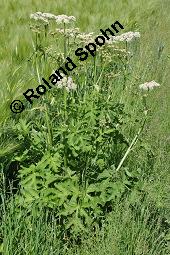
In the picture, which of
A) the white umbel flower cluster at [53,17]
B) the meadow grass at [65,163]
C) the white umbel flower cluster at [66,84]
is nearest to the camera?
the meadow grass at [65,163]

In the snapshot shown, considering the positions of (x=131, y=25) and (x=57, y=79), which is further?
(x=131, y=25)

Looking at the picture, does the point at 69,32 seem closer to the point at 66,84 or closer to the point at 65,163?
the point at 66,84

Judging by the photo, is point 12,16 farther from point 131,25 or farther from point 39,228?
point 39,228

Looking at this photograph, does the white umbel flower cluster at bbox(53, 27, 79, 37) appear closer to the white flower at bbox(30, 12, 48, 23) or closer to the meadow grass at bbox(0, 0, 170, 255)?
the white flower at bbox(30, 12, 48, 23)

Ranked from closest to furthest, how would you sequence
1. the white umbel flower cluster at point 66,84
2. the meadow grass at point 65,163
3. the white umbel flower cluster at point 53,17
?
the meadow grass at point 65,163
the white umbel flower cluster at point 66,84
the white umbel flower cluster at point 53,17

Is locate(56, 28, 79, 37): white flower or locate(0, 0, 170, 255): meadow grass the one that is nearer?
locate(0, 0, 170, 255): meadow grass

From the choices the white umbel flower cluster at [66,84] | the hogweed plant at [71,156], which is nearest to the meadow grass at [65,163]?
the hogweed plant at [71,156]

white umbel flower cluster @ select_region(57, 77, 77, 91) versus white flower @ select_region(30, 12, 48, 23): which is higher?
white flower @ select_region(30, 12, 48, 23)

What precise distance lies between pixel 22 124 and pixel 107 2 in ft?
9.52

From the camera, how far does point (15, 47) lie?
292 centimetres

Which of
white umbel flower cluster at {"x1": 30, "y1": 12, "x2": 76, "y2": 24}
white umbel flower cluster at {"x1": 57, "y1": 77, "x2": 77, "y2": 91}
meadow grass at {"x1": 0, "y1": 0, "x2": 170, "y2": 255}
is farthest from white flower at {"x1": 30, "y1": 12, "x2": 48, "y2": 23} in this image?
white umbel flower cluster at {"x1": 57, "y1": 77, "x2": 77, "y2": 91}

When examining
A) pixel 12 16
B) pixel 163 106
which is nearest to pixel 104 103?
pixel 163 106

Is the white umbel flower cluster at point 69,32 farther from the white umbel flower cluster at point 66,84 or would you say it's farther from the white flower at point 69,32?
the white umbel flower cluster at point 66,84

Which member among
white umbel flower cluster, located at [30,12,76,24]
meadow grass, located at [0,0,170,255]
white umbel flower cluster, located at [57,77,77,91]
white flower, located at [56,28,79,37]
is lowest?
meadow grass, located at [0,0,170,255]
